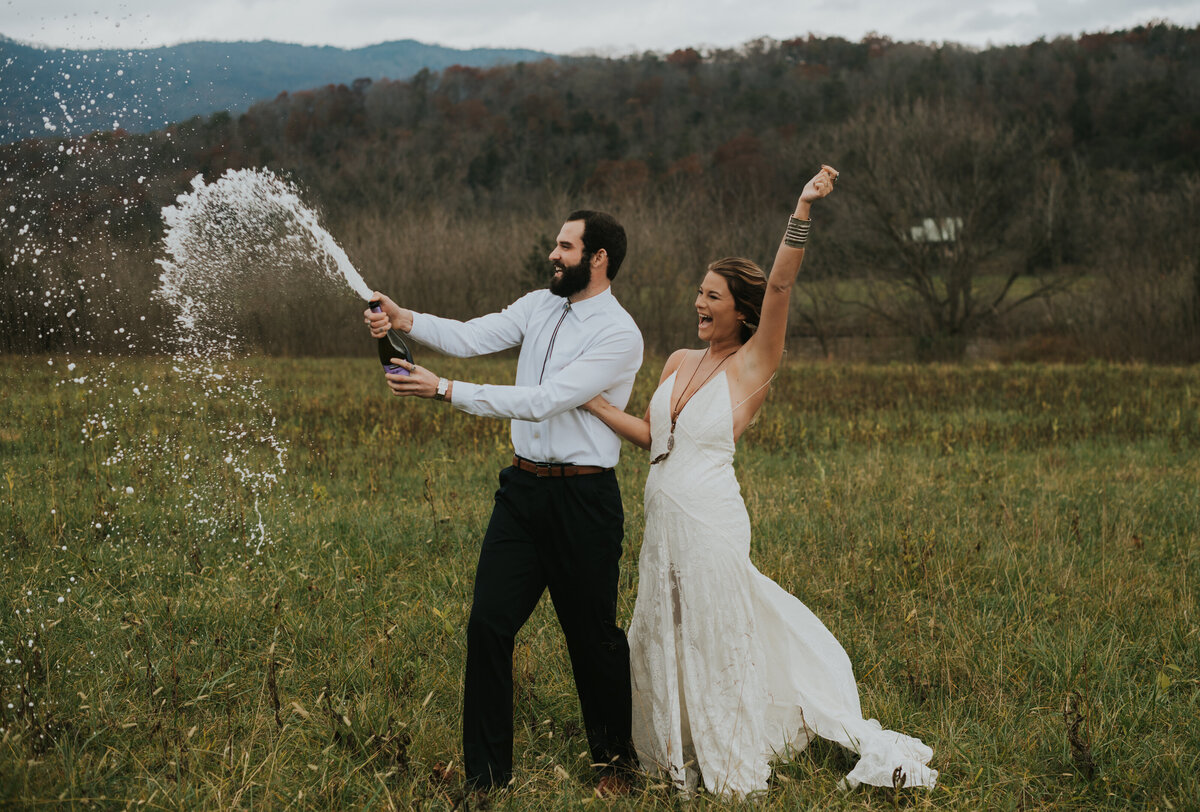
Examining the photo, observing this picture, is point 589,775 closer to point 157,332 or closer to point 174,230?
point 174,230

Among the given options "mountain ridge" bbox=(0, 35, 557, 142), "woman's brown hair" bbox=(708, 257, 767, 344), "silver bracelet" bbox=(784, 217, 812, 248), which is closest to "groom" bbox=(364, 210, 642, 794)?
"woman's brown hair" bbox=(708, 257, 767, 344)

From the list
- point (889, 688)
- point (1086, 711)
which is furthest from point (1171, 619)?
point (889, 688)

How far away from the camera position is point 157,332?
8.87 m

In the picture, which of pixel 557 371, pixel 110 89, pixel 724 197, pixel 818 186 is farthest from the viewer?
pixel 724 197

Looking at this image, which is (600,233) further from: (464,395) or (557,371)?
(464,395)

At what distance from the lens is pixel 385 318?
4086mm

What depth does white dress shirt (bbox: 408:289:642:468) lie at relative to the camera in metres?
3.99

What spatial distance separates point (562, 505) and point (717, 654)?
35.1 inches

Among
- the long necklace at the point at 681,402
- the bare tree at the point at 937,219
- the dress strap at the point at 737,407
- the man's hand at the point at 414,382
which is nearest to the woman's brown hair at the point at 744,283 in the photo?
the long necklace at the point at 681,402

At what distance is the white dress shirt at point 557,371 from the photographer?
3.99 meters

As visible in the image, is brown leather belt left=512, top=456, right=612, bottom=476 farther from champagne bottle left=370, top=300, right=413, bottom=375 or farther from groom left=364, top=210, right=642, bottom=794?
champagne bottle left=370, top=300, right=413, bottom=375

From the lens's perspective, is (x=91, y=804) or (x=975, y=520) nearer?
(x=91, y=804)

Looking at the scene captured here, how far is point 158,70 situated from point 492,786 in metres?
4.52

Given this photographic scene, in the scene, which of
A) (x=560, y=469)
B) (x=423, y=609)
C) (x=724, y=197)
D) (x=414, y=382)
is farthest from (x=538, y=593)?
(x=724, y=197)
